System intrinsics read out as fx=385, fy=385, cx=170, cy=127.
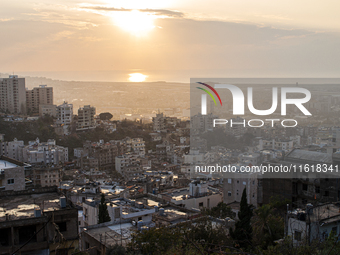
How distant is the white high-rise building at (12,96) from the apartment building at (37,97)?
74 cm

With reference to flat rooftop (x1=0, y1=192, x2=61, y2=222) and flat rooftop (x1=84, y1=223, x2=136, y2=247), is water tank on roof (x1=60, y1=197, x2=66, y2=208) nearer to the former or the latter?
flat rooftop (x1=0, y1=192, x2=61, y2=222)

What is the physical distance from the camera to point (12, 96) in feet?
87.3

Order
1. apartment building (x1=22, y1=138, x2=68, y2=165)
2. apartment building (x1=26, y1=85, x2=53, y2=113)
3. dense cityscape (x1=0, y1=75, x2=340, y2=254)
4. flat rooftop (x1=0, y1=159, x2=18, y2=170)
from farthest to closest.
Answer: apartment building (x1=26, y1=85, x2=53, y2=113), apartment building (x1=22, y1=138, x2=68, y2=165), flat rooftop (x1=0, y1=159, x2=18, y2=170), dense cityscape (x1=0, y1=75, x2=340, y2=254)

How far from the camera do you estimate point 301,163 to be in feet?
25.8

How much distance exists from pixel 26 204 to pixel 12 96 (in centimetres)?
2458

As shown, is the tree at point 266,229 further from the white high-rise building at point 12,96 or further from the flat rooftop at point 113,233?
the white high-rise building at point 12,96

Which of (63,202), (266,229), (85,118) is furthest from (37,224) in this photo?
(85,118)

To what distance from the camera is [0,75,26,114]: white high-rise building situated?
26.5 m

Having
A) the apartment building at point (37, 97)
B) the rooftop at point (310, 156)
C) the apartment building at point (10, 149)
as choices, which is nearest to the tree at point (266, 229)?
the rooftop at point (310, 156)

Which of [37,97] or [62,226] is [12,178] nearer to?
[62,226]

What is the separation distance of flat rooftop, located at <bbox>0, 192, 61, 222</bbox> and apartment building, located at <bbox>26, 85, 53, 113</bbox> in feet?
81.0

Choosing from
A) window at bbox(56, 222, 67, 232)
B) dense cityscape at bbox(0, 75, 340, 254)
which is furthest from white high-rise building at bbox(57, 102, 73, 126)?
window at bbox(56, 222, 67, 232)

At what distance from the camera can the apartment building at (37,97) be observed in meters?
27.8

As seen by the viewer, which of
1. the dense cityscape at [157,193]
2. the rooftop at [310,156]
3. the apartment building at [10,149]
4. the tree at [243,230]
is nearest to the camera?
the dense cityscape at [157,193]
